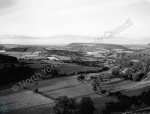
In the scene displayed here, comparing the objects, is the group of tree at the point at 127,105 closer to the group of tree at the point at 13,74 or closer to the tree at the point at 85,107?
the tree at the point at 85,107

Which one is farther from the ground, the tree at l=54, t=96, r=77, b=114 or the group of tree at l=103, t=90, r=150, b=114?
the tree at l=54, t=96, r=77, b=114

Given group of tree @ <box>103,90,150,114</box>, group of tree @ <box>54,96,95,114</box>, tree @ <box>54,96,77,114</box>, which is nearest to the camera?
tree @ <box>54,96,77,114</box>

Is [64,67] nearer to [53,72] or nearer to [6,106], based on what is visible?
[53,72]

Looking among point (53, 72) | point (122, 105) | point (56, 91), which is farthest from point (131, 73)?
point (122, 105)

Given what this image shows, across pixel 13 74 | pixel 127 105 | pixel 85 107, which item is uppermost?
pixel 13 74

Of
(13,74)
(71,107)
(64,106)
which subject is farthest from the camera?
(13,74)

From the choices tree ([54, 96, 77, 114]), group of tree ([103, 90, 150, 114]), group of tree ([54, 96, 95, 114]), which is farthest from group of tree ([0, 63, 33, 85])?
group of tree ([103, 90, 150, 114])

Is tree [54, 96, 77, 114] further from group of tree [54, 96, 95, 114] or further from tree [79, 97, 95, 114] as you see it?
tree [79, 97, 95, 114]

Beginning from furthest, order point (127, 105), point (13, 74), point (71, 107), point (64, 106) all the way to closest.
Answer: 1. point (13, 74)
2. point (127, 105)
3. point (71, 107)
4. point (64, 106)

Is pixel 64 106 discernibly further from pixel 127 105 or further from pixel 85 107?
pixel 127 105

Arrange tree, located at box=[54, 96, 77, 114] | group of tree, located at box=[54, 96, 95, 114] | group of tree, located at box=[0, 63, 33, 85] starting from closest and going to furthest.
Result: 1. tree, located at box=[54, 96, 77, 114]
2. group of tree, located at box=[54, 96, 95, 114]
3. group of tree, located at box=[0, 63, 33, 85]

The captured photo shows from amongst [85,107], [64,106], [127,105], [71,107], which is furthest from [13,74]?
[85,107]
